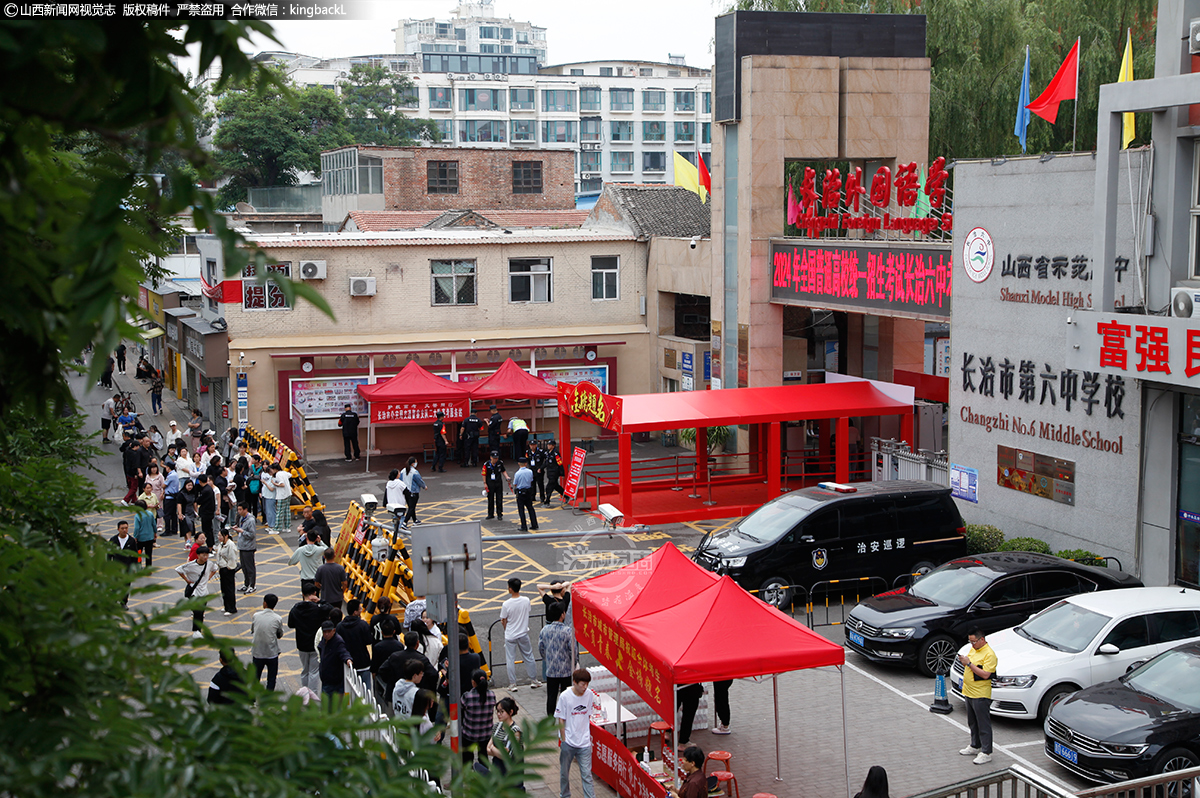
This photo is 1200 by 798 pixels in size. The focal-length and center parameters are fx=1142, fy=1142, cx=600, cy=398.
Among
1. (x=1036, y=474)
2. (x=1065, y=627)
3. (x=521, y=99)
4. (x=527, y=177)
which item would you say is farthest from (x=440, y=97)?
(x=1065, y=627)

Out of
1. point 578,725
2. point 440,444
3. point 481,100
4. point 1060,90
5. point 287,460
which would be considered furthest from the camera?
point 481,100

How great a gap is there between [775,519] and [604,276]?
58.6ft

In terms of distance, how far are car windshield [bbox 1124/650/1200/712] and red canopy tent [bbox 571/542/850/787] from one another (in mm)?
3362

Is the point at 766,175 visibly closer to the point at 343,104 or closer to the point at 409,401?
the point at 409,401

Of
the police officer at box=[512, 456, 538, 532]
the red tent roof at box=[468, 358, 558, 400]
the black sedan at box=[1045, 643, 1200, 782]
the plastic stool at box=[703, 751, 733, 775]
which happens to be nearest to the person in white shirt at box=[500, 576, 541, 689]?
the plastic stool at box=[703, 751, 733, 775]

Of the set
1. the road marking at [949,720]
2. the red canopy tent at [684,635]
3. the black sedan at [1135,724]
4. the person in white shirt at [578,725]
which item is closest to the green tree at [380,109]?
the road marking at [949,720]

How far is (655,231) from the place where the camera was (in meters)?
35.6

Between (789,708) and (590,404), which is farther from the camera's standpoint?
(590,404)

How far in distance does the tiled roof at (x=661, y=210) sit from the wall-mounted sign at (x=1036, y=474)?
1712 centimetres

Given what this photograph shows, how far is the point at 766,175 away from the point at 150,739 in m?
25.7

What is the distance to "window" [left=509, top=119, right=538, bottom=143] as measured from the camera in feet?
329

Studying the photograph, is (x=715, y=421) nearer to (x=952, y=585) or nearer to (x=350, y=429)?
(x=952, y=585)

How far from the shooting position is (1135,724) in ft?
37.9

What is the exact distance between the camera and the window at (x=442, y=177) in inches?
2210
